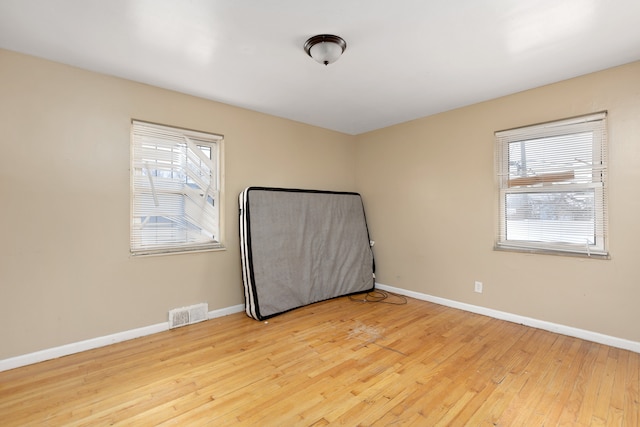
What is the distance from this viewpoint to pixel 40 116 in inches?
92.5

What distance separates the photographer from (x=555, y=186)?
2859mm

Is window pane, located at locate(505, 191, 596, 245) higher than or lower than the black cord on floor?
higher

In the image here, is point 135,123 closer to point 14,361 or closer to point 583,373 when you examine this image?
point 14,361

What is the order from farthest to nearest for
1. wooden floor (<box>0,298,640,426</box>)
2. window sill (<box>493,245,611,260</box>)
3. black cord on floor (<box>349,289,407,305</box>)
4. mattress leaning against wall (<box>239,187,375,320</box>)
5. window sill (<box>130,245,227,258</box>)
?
black cord on floor (<box>349,289,407,305</box>) → mattress leaning against wall (<box>239,187,375,320</box>) → window sill (<box>130,245,227,258</box>) → window sill (<box>493,245,611,260</box>) → wooden floor (<box>0,298,640,426</box>)

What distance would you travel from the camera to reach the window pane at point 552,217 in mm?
2719

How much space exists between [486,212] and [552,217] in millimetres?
591

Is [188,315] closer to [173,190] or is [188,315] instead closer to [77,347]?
[77,347]

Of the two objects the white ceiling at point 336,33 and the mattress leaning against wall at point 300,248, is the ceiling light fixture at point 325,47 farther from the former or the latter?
the mattress leaning against wall at point 300,248

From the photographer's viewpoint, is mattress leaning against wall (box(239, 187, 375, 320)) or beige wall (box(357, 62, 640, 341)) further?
mattress leaning against wall (box(239, 187, 375, 320))

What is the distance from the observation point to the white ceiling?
1.81 meters

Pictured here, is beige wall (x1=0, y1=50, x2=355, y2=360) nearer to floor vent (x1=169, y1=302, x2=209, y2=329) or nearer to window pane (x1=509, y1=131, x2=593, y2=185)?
floor vent (x1=169, y1=302, x2=209, y2=329)

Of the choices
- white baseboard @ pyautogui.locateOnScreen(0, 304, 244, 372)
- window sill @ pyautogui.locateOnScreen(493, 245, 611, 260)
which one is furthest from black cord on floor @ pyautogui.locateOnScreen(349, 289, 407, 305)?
white baseboard @ pyautogui.locateOnScreen(0, 304, 244, 372)

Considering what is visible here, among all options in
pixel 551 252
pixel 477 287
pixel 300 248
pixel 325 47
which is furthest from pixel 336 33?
pixel 477 287

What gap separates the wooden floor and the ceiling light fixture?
7.75 ft
